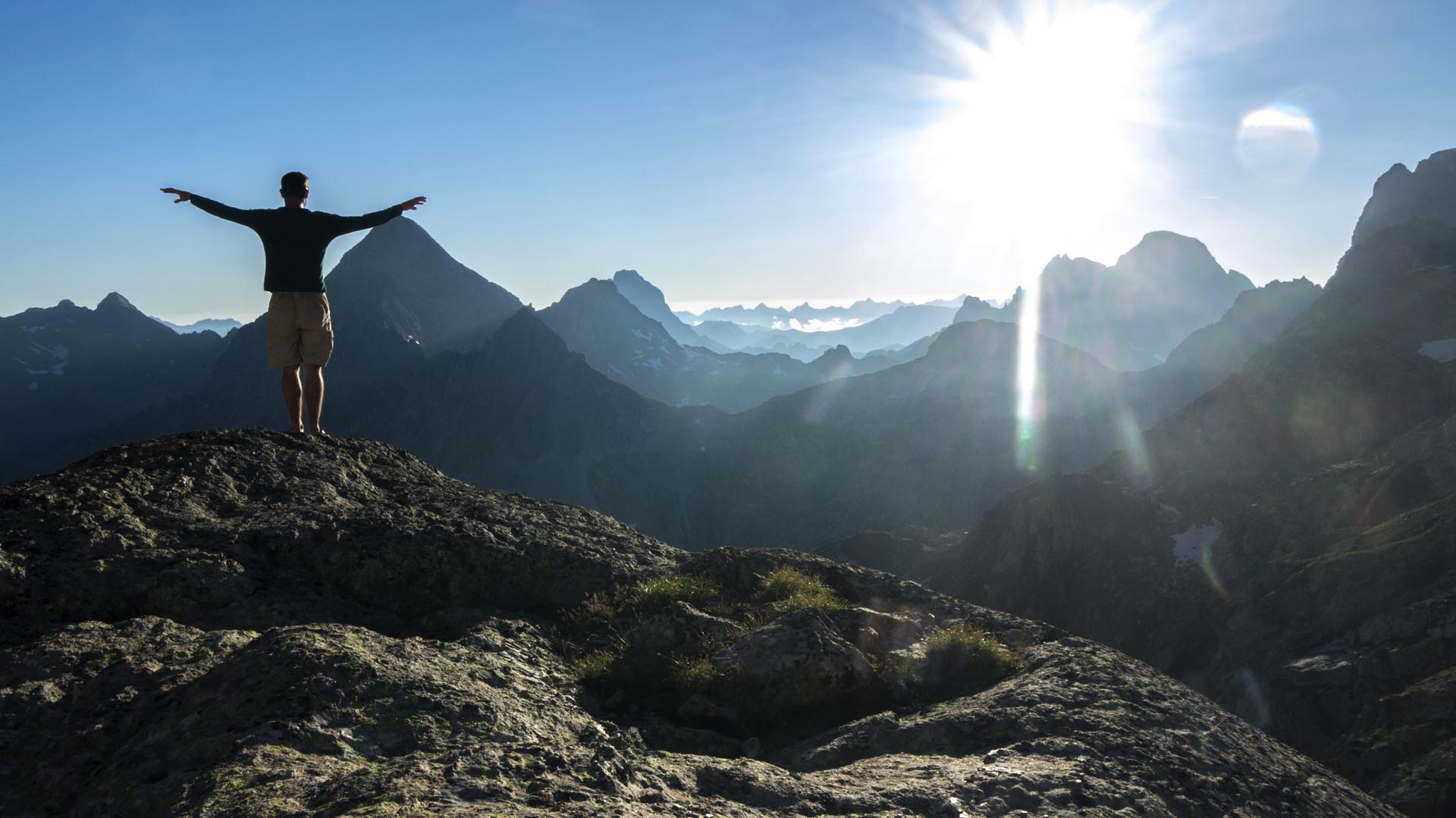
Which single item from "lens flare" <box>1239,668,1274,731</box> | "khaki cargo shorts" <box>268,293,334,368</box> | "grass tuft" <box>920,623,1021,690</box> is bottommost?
"lens flare" <box>1239,668,1274,731</box>

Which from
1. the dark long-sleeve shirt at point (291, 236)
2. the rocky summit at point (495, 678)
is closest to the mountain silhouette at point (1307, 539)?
the rocky summit at point (495, 678)

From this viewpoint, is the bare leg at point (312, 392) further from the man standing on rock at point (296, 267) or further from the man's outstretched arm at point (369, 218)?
the man's outstretched arm at point (369, 218)

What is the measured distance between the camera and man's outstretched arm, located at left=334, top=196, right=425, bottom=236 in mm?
10289

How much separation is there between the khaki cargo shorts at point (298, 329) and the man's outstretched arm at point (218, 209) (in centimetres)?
102

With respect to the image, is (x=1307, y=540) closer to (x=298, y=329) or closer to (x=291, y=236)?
(x=298, y=329)

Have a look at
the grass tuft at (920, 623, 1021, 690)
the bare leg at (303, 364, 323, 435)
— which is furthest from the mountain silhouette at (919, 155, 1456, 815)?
the bare leg at (303, 364, 323, 435)

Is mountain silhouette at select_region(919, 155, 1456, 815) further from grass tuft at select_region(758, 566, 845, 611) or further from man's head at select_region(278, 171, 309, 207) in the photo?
man's head at select_region(278, 171, 309, 207)

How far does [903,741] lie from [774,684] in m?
1.21

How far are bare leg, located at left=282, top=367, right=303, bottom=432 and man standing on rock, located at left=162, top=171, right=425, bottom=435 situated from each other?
10 mm

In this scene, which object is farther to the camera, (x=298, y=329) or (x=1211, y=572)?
(x=1211, y=572)

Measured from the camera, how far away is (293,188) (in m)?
10.1

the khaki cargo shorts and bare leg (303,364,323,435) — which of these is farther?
bare leg (303,364,323,435)

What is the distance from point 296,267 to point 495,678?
6958 mm

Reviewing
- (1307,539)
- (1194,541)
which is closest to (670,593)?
(1307,539)
